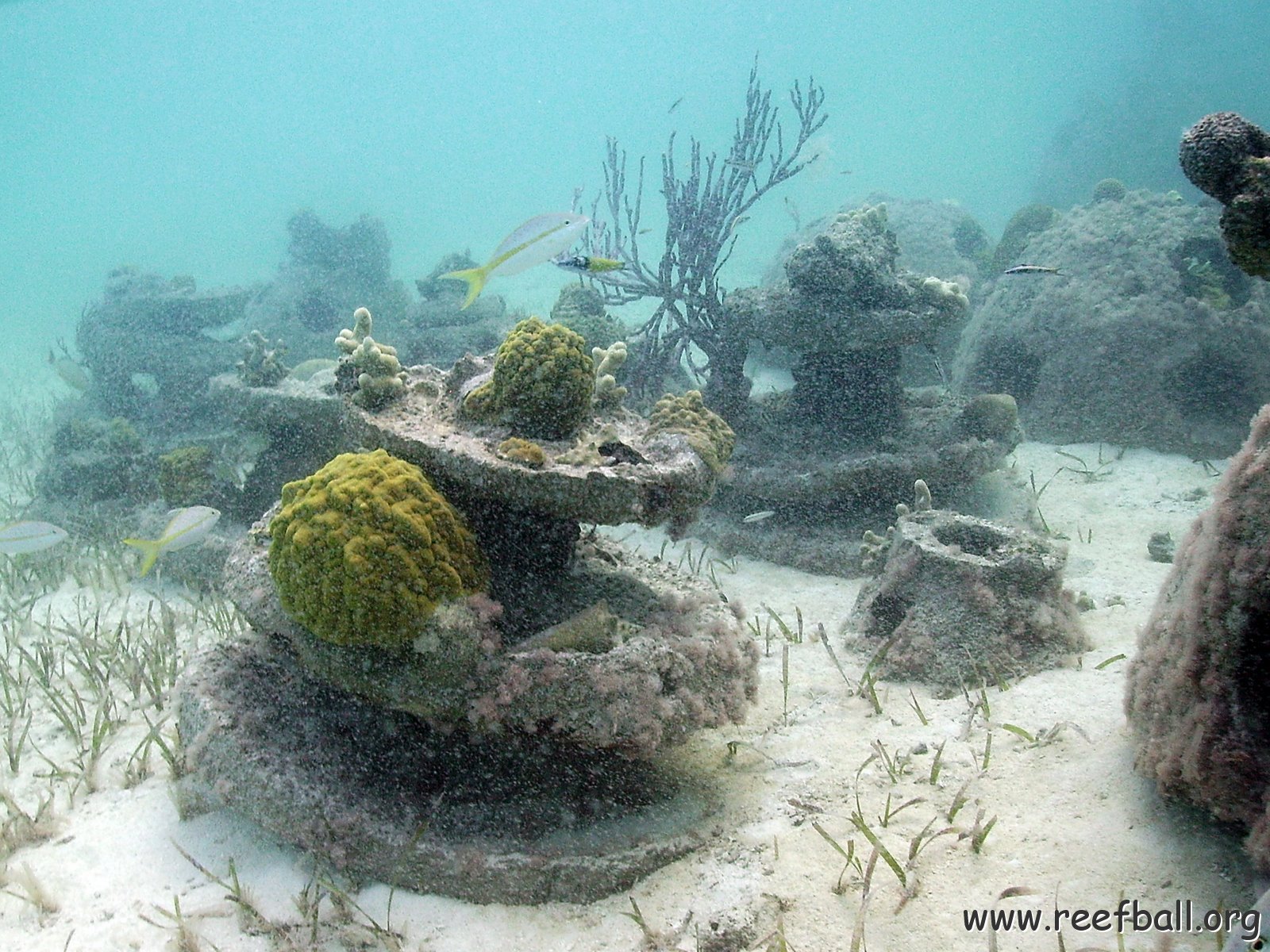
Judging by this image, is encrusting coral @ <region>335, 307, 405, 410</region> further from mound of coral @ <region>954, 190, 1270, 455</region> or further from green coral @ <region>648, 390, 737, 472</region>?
mound of coral @ <region>954, 190, 1270, 455</region>

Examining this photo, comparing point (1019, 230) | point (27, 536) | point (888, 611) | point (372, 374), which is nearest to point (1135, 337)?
point (888, 611)

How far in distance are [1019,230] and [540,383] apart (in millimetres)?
14656

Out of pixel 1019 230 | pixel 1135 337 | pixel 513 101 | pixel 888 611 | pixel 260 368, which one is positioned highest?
pixel 513 101

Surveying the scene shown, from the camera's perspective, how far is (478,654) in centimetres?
276

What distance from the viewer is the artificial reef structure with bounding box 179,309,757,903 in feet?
8.87

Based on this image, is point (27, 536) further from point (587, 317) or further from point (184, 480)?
point (587, 317)

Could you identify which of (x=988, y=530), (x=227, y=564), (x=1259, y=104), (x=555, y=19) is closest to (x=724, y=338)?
(x=988, y=530)

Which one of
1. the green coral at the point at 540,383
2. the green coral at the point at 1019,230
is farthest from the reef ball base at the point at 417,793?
the green coral at the point at 1019,230

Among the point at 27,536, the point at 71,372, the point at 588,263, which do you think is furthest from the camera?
the point at 71,372

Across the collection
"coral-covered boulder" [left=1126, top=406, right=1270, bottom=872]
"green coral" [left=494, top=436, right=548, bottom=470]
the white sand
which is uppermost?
"green coral" [left=494, top=436, right=548, bottom=470]

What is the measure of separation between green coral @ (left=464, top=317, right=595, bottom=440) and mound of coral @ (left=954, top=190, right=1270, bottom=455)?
8.03m

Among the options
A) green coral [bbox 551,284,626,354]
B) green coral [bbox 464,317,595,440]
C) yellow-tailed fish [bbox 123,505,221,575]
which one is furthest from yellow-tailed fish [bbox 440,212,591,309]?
green coral [bbox 551,284,626,354]

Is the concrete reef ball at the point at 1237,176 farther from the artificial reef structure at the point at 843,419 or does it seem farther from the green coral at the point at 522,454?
the artificial reef structure at the point at 843,419

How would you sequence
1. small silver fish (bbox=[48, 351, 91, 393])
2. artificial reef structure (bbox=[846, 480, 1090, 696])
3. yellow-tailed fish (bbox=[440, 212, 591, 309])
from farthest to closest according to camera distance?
small silver fish (bbox=[48, 351, 91, 393]), yellow-tailed fish (bbox=[440, 212, 591, 309]), artificial reef structure (bbox=[846, 480, 1090, 696])
